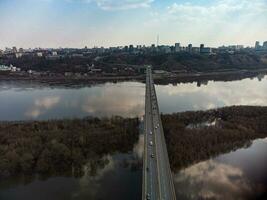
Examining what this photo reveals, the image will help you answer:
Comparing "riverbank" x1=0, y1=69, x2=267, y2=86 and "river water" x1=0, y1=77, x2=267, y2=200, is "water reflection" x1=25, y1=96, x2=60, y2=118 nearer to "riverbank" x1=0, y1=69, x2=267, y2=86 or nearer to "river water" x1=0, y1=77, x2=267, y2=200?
"river water" x1=0, y1=77, x2=267, y2=200

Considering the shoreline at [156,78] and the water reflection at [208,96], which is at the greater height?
the shoreline at [156,78]

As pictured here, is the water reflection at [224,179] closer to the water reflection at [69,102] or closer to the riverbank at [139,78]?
the water reflection at [69,102]

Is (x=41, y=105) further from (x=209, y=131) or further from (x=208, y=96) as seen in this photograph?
(x=208, y=96)

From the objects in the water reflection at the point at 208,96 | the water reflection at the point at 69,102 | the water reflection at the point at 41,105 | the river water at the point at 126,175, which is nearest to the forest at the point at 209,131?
the river water at the point at 126,175

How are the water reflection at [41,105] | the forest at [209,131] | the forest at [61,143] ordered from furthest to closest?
the water reflection at [41,105] → the forest at [209,131] → the forest at [61,143]

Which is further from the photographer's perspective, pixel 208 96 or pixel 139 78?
pixel 139 78

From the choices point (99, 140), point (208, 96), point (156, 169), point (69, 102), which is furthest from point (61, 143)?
point (208, 96)

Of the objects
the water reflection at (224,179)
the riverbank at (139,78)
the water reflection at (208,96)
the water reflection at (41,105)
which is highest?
the riverbank at (139,78)
